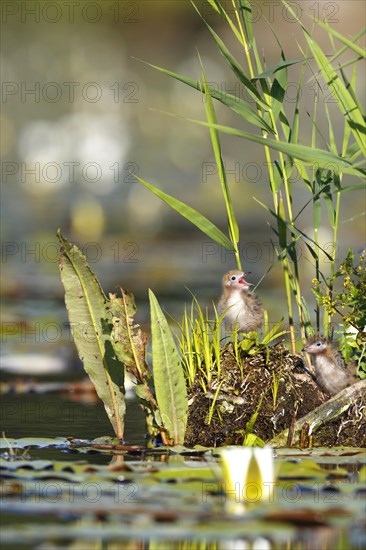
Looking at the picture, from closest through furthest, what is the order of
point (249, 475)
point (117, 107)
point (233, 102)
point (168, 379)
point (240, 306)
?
1. point (249, 475)
2. point (168, 379)
3. point (233, 102)
4. point (240, 306)
5. point (117, 107)

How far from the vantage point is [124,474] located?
5785 millimetres

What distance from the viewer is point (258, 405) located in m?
7.27

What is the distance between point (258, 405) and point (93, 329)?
1112 millimetres

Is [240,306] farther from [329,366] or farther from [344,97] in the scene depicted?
[344,97]

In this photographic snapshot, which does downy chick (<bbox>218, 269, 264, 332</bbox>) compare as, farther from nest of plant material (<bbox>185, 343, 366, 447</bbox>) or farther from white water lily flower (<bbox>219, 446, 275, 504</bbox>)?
white water lily flower (<bbox>219, 446, 275, 504</bbox>)

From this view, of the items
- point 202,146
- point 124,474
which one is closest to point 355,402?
point 124,474

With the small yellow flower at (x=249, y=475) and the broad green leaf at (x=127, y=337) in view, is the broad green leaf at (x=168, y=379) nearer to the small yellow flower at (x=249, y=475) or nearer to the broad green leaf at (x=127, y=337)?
the broad green leaf at (x=127, y=337)

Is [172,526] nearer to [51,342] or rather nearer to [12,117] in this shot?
[51,342]

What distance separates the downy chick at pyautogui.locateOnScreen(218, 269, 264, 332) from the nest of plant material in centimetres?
47

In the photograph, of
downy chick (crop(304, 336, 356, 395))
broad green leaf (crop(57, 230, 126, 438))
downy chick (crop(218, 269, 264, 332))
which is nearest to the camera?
broad green leaf (crop(57, 230, 126, 438))

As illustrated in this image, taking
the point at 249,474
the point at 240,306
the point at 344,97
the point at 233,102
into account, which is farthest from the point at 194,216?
the point at 249,474

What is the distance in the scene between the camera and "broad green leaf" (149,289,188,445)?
7012 mm

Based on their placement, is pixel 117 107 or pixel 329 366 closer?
pixel 329 366

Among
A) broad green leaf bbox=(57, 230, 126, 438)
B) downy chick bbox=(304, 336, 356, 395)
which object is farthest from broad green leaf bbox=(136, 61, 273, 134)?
downy chick bbox=(304, 336, 356, 395)
